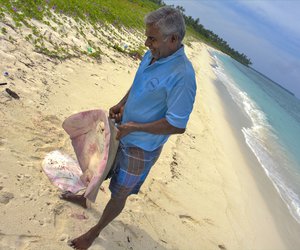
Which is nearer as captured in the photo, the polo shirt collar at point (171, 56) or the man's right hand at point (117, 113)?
the polo shirt collar at point (171, 56)

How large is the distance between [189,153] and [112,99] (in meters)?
1.77

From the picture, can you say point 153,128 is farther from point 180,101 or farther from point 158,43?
point 158,43

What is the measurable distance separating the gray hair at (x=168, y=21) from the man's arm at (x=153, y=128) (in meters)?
0.62

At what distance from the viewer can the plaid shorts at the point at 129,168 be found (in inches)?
114

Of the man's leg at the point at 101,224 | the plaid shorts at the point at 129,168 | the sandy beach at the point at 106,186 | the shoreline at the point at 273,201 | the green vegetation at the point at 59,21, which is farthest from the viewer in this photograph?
the green vegetation at the point at 59,21

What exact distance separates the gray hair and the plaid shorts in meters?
0.94

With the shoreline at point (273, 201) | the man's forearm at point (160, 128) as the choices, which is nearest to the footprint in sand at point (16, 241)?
the man's forearm at point (160, 128)

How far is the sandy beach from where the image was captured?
333cm

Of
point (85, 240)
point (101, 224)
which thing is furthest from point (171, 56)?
point (85, 240)

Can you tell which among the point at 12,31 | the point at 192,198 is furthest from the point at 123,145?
the point at 12,31

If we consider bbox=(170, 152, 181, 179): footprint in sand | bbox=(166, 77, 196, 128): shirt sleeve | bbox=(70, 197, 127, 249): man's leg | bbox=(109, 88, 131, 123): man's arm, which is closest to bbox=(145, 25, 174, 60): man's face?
bbox=(166, 77, 196, 128): shirt sleeve

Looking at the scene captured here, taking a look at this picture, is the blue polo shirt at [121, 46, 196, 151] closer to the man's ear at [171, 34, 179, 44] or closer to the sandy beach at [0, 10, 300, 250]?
the man's ear at [171, 34, 179, 44]

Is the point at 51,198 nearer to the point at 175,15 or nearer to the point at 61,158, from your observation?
the point at 61,158

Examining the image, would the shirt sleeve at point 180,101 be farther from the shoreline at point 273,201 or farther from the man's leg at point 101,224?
the shoreline at point 273,201
